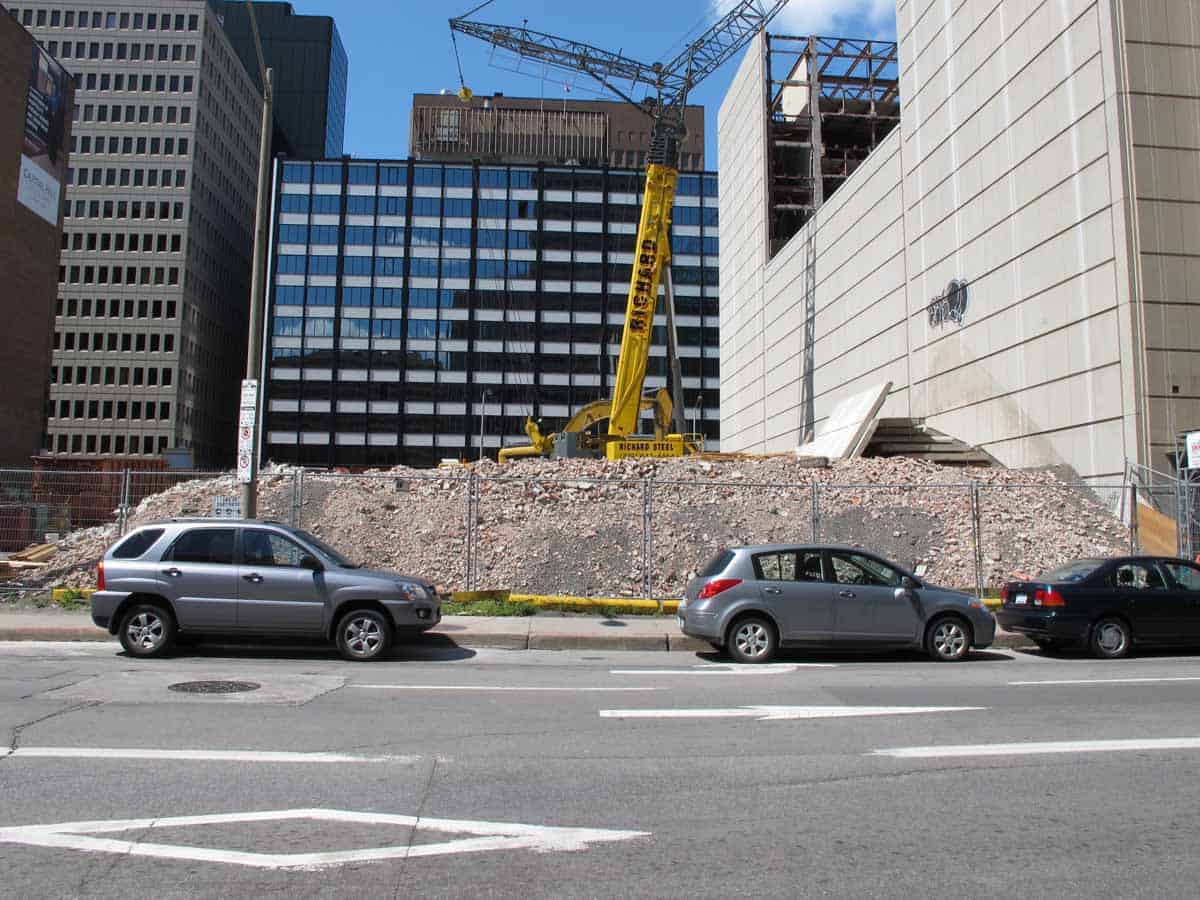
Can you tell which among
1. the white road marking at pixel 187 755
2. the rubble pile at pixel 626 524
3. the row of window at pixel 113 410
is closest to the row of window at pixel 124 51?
the row of window at pixel 113 410

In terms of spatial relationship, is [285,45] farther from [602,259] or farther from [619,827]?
[619,827]

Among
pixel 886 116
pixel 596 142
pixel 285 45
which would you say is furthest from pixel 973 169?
pixel 285 45

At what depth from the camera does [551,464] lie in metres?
26.8

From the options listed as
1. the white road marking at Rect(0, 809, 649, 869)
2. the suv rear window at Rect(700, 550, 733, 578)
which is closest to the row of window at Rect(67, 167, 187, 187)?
the suv rear window at Rect(700, 550, 733, 578)

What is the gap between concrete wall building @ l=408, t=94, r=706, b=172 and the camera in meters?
110

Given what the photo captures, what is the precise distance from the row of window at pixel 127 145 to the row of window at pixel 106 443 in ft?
99.3

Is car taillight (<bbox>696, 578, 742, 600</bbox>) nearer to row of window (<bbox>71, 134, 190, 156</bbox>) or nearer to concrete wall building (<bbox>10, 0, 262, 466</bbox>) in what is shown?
concrete wall building (<bbox>10, 0, 262, 466</bbox>)

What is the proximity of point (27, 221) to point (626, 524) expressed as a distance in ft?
170

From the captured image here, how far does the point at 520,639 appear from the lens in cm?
1231

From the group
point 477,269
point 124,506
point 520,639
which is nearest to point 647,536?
point 520,639

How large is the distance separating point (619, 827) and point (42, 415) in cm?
6377

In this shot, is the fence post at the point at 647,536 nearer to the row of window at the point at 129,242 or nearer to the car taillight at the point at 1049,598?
the car taillight at the point at 1049,598

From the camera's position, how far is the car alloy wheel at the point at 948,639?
11.2m

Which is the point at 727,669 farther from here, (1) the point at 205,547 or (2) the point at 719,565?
(1) the point at 205,547
